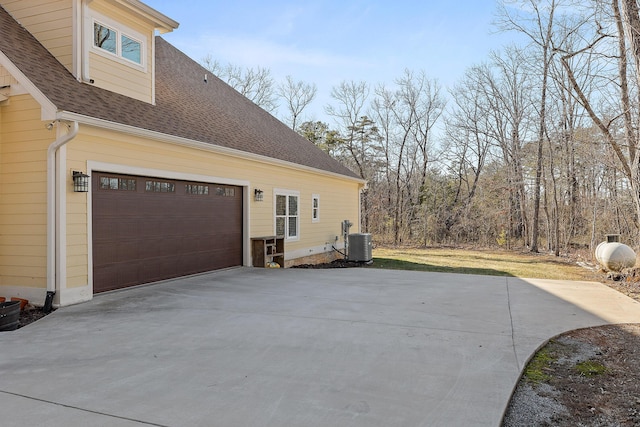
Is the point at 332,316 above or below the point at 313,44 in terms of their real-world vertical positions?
below

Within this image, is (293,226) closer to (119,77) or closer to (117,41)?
(119,77)

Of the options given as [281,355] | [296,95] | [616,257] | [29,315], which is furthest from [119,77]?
[296,95]

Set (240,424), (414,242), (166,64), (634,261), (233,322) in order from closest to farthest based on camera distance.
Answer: (240,424) → (233,322) → (634,261) → (166,64) → (414,242)

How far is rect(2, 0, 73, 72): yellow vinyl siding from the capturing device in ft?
22.0

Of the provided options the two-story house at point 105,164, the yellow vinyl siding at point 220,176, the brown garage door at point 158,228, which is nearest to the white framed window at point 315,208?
the yellow vinyl siding at point 220,176

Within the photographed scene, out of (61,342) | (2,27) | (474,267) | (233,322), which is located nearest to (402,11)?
(474,267)

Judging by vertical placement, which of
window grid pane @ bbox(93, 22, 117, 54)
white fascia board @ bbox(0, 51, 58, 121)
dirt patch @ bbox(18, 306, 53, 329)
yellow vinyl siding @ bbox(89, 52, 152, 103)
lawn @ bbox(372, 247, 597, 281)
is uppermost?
window grid pane @ bbox(93, 22, 117, 54)

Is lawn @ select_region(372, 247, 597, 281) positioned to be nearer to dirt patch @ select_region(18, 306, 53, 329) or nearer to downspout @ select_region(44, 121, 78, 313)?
downspout @ select_region(44, 121, 78, 313)

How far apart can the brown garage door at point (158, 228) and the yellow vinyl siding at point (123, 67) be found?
1767mm

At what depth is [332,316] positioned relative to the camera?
17.6 feet

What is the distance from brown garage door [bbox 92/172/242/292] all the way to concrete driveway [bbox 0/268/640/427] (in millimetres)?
495

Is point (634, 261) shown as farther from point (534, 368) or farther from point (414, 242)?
point (414, 242)

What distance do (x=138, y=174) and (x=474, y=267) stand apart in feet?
30.8

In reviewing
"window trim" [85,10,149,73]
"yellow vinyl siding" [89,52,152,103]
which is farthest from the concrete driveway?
"window trim" [85,10,149,73]
